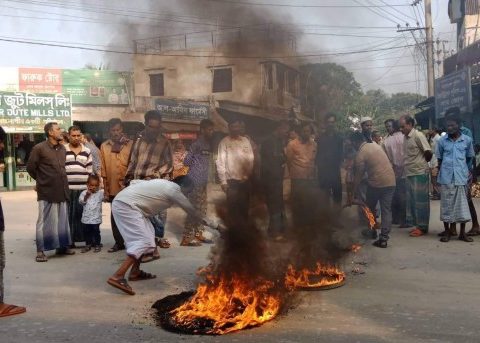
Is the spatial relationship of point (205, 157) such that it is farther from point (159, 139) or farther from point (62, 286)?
point (62, 286)

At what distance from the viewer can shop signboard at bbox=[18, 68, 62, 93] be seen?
837 inches

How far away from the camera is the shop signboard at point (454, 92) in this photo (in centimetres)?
1266

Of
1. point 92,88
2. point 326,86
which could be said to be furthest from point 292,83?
point 92,88

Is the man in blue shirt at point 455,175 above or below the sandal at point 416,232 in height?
above

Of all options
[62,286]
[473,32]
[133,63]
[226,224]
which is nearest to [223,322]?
[226,224]

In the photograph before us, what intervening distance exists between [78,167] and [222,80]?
2.54 m

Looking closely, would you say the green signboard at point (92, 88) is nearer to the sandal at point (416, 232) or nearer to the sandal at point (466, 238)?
the sandal at point (416, 232)

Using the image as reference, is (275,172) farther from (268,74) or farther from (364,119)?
(268,74)

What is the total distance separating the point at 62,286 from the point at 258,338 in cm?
239

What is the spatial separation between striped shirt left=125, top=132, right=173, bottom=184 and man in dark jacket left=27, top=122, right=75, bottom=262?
1.01 metres

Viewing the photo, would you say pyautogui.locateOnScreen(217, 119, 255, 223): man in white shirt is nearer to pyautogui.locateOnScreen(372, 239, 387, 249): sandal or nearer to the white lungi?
the white lungi

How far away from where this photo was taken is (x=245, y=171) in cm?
596

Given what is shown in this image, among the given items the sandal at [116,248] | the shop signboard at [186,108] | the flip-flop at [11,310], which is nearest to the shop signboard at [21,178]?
the shop signboard at [186,108]

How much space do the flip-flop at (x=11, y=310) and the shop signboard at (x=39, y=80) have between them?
18.8 metres
